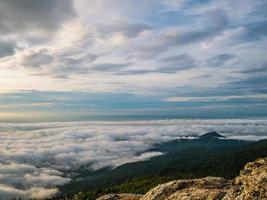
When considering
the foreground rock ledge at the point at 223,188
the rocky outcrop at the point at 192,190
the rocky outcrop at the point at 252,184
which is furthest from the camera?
the rocky outcrop at the point at 192,190

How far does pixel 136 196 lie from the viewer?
3791cm

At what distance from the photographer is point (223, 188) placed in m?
28.3

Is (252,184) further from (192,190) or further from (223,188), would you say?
(192,190)

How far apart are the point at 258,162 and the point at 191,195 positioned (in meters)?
5.10

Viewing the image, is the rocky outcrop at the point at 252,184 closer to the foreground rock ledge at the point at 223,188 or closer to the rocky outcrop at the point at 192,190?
the foreground rock ledge at the point at 223,188

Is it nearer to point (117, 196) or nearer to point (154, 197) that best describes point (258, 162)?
point (154, 197)

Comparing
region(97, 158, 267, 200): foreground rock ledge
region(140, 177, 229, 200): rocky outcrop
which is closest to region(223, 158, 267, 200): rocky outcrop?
region(97, 158, 267, 200): foreground rock ledge

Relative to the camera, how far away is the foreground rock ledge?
22594 millimetres

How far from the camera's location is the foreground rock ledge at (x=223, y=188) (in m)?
22.6

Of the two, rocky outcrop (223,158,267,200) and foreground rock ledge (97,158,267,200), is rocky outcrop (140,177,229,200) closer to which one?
foreground rock ledge (97,158,267,200)

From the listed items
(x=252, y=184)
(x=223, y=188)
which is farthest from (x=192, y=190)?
(x=252, y=184)

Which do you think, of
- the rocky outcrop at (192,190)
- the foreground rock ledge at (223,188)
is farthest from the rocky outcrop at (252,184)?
the rocky outcrop at (192,190)

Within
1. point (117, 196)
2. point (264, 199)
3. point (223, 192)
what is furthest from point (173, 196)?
point (117, 196)

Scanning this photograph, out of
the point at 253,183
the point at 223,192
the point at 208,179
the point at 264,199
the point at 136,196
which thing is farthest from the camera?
the point at 136,196
